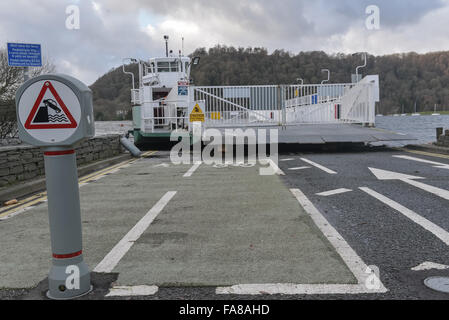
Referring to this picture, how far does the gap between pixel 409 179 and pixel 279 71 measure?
43.9 meters

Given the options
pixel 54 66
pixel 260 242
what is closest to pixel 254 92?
pixel 260 242

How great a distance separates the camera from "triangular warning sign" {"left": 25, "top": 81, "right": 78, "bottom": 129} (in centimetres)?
301

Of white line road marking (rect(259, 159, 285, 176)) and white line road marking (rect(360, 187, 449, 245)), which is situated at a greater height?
white line road marking (rect(259, 159, 285, 176))

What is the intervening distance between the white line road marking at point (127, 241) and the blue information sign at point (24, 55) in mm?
5957

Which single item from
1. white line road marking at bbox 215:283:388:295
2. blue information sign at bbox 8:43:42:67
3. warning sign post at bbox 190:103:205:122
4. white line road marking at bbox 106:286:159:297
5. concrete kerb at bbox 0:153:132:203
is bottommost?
white line road marking at bbox 215:283:388:295

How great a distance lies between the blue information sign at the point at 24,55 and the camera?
976 cm

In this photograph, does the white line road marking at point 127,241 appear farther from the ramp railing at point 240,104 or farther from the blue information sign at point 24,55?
the ramp railing at point 240,104

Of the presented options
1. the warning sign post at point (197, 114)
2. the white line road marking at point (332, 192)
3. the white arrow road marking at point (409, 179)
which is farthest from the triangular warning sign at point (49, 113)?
the warning sign post at point (197, 114)

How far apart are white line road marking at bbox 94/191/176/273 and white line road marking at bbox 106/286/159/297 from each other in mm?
461

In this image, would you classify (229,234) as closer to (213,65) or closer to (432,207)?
(432,207)

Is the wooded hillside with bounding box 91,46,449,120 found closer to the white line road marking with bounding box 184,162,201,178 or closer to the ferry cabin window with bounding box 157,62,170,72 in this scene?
the ferry cabin window with bounding box 157,62,170,72

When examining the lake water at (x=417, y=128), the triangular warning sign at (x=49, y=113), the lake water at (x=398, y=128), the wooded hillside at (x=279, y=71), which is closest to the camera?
the triangular warning sign at (x=49, y=113)

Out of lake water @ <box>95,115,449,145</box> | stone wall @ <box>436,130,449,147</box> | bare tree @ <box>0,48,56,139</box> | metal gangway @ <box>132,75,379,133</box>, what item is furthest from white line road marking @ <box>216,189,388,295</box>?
bare tree @ <box>0,48,56,139</box>

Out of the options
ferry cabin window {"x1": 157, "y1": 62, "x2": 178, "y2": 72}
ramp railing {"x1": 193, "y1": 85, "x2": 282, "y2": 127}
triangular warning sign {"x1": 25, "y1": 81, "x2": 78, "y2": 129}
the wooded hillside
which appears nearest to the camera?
triangular warning sign {"x1": 25, "y1": 81, "x2": 78, "y2": 129}
